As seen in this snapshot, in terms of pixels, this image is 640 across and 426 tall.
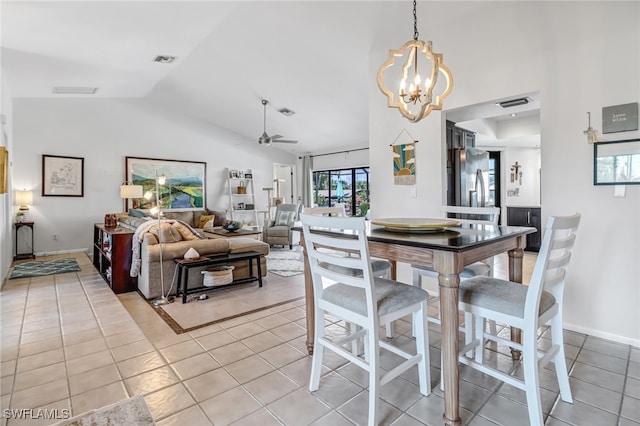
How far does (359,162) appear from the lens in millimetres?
8109

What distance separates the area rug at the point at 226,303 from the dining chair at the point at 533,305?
2054 mm

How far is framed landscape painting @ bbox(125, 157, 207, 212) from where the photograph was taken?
6992 mm

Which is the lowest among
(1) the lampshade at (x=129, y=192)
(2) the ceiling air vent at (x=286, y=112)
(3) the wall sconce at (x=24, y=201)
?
(3) the wall sconce at (x=24, y=201)

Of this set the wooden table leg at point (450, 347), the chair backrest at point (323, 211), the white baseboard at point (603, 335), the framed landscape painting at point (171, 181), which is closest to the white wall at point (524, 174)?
the white baseboard at point (603, 335)

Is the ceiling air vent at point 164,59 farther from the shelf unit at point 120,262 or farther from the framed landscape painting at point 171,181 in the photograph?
the framed landscape painting at point 171,181

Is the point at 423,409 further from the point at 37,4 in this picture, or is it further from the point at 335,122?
the point at 335,122

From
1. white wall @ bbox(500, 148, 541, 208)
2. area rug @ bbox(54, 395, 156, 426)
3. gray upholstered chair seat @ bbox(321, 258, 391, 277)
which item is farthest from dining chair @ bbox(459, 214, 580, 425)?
white wall @ bbox(500, 148, 541, 208)

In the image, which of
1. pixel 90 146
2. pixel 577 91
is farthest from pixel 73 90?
pixel 577 91

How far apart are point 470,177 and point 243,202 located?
5806mm

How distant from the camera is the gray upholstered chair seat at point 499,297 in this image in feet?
5.33

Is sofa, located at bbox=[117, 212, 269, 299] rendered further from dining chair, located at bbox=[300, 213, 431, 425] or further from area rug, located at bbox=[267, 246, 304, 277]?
dining chair, located at bbox=[300, 213, 431, 425]

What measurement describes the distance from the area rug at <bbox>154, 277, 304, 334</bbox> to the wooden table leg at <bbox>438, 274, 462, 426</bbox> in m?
2.01

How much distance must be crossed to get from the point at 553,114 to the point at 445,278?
206 cm

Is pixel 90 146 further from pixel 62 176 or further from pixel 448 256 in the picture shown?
pixel 448 256
